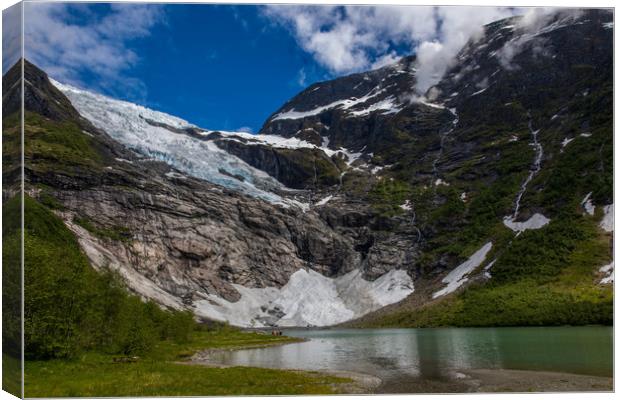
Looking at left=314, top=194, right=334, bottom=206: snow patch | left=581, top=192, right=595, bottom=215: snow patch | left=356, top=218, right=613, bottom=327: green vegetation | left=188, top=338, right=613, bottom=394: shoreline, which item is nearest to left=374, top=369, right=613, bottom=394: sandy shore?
left=188, top=338, right=613, bottom=394: shoreline

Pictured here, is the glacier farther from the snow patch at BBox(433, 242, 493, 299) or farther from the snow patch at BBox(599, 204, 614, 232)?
the snow patch at BBox(599, 204, 614, 232)

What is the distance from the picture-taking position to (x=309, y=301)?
141 m

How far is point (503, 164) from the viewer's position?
16500 centimetres

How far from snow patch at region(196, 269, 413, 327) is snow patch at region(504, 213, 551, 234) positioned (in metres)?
27.2

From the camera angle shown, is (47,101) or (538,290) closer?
(538,290)

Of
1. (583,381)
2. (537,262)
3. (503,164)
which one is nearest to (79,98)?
(503,164)

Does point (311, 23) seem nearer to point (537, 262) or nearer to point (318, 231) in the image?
point (537, 262)

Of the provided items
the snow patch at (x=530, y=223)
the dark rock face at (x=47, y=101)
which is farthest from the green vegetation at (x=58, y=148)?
the snow patch at (x=530, y=223)

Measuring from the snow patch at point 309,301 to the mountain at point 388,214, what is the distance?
0.49 m

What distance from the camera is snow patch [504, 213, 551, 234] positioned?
11964cm

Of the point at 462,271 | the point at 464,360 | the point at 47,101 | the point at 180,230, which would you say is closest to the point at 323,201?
the point at 180,230

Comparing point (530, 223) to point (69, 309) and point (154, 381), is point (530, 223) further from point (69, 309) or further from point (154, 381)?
point (154, 381)

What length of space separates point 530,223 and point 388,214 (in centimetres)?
5015

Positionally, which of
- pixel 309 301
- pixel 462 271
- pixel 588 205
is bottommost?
pixel 309 301
